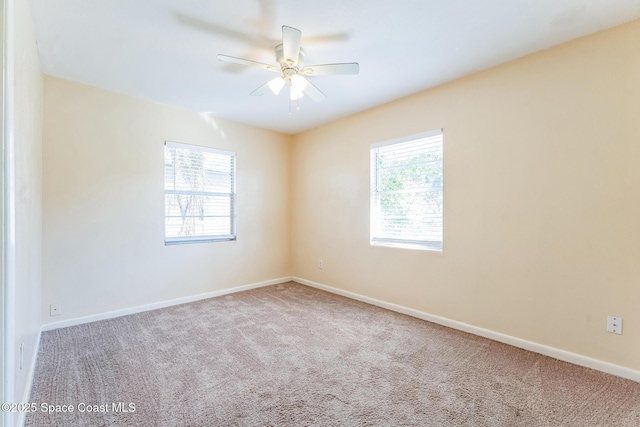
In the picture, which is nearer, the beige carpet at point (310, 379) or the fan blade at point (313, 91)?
the beige carpet at point (310, 379)

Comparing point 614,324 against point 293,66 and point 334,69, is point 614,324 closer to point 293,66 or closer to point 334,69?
point 334,69

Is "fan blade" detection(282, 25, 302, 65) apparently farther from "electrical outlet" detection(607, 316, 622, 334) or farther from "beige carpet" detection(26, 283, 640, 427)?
"electrical outlet" detection(607, 316, 622, 334)

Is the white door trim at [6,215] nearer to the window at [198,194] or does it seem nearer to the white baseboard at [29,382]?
the white baseboard at [29,382]

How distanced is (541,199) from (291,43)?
2350 mm

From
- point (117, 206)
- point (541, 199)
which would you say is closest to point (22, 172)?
point (117, 206)

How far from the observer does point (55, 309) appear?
2908 millimetres

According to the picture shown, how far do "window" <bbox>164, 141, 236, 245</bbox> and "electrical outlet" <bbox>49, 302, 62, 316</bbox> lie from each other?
1.17m

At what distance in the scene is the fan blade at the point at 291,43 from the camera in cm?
192

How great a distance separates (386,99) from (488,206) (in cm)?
168

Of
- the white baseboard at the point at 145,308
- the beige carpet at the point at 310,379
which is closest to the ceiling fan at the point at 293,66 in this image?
the beige carpet at the point at 310,379

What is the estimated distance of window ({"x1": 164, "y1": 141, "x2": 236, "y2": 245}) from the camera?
3719mm

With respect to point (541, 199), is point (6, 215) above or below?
below

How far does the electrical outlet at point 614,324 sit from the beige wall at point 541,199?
29mm

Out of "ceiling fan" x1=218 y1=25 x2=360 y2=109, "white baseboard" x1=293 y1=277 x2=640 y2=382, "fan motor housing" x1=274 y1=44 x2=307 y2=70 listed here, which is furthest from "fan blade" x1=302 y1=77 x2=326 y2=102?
"white baseboard" x1=293 y1=277 x2=640 y2=382
